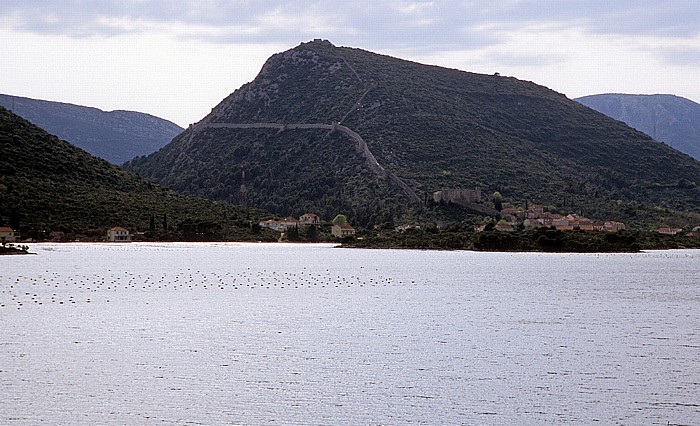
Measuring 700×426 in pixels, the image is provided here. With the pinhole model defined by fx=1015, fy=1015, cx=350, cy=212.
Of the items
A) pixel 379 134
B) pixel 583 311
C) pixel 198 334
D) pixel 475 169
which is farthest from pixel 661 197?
pixel 198 334

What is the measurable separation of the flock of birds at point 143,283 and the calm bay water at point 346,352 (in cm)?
29

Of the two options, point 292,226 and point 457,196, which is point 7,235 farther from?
point 457,196

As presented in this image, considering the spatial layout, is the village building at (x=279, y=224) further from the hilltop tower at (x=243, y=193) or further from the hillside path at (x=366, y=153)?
the hilltop tower at (x=243, y=193)

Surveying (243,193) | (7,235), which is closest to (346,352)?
(7,235)

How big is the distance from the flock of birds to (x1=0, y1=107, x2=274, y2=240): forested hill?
29.8 m

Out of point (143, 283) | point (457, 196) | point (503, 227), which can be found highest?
point (457, 196)

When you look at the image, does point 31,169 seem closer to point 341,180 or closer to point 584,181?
point 341,180

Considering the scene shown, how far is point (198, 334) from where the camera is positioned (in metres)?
38.8

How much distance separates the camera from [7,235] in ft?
342

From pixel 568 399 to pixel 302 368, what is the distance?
8.30 m

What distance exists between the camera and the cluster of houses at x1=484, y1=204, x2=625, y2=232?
442ft

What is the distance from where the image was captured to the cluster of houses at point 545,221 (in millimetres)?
134750

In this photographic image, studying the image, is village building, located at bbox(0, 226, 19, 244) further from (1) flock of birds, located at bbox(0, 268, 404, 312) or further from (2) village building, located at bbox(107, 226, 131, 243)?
(1) flock of birds, located at bbox(0, 268, 404, 312)

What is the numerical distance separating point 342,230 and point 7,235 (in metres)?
51.4
